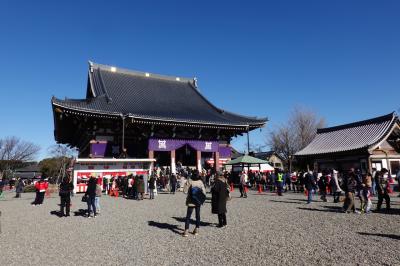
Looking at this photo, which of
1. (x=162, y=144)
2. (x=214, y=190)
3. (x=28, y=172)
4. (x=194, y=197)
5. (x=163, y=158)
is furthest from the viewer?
(x=28, y=172)

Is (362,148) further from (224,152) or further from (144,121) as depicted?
(144,121)

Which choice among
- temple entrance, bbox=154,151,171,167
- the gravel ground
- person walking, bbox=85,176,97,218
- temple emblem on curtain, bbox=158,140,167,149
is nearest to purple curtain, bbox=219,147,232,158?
temple entrance, bbox=154,151,171,167

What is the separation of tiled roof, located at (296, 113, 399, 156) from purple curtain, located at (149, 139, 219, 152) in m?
7.60

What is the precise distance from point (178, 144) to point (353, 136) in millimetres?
13770

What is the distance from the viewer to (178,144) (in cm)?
2505

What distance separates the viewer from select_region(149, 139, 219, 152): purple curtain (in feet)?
78.9

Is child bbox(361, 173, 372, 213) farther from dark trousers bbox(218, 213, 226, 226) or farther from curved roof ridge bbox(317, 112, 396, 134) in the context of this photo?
curved roof ridge bbox(317, 112, 396, 134)

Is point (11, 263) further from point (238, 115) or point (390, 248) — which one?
point (238, 115)

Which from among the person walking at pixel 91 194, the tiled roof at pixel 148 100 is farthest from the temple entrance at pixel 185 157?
the person walking at pixel 91 194

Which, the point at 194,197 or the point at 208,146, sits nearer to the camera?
the point at 194,197

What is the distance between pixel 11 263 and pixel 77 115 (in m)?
16.5

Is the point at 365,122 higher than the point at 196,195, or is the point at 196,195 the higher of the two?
the point at 365,122

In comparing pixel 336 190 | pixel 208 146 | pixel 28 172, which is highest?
pixel 208 146

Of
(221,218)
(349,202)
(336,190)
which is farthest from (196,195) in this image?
(336,190)
